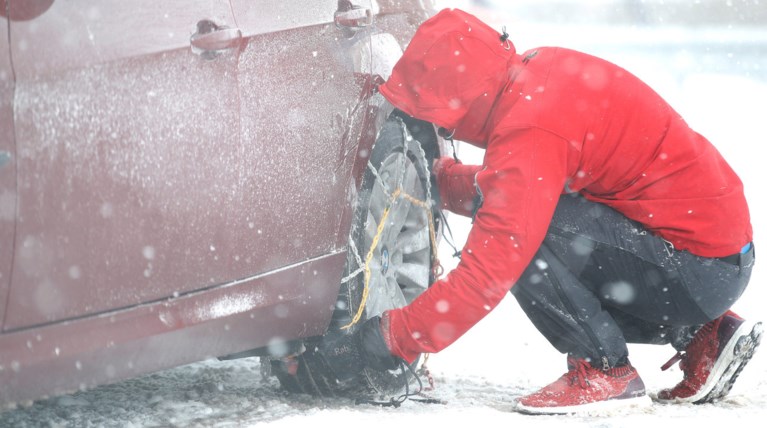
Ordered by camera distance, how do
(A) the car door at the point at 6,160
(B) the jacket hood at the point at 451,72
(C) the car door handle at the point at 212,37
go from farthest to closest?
1. (B) the jacket hood at the point at 451,72
2. (C) the car door handle at the point at 212,37
3. (A) the car door at the point at 6,160

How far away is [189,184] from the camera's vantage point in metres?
2.12

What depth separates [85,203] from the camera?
1921mm

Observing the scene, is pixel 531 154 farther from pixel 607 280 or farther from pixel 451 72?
pixel 607 280

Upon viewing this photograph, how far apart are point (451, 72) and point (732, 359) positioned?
128cm

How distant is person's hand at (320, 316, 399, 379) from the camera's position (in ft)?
8.50

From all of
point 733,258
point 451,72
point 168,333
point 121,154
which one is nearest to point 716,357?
point 733,258

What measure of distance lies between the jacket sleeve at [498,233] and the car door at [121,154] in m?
0.54

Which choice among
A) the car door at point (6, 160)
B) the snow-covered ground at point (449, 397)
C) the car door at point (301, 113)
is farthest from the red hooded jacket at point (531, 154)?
the car door at point (6, 160)

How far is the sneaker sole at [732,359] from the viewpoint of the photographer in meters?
2.93

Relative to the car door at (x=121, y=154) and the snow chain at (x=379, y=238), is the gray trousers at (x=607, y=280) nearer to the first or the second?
the snow chain at (x=379, y=238)

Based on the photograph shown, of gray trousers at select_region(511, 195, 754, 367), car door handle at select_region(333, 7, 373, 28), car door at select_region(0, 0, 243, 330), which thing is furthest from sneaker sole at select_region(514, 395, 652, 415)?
car door handle at select_region(333, 7, 373, 28)

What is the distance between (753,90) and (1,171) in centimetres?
1004

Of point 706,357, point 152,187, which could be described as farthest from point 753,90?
point 152,187

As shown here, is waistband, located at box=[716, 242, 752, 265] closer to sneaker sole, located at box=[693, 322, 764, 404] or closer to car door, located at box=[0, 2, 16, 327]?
sneaker sole, located at box=[693, 322, 764, 404]
